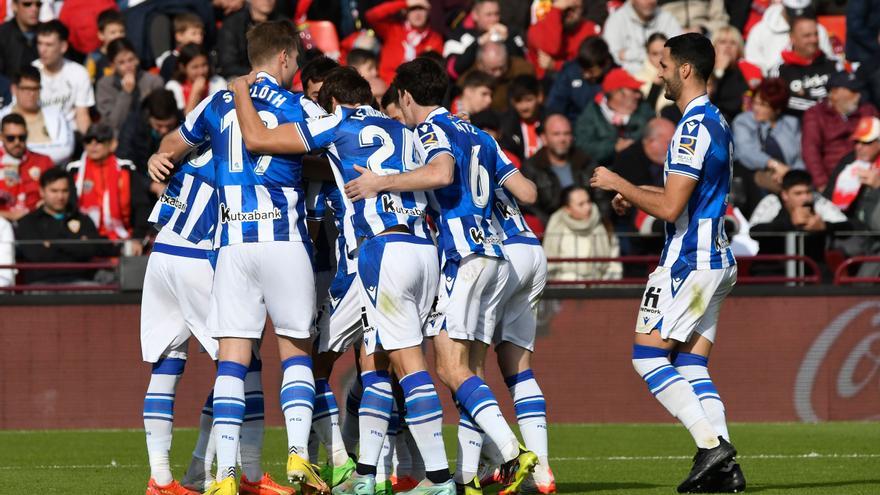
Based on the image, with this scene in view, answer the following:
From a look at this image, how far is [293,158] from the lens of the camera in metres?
8.62

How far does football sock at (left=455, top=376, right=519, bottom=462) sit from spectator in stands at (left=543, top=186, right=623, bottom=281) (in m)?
6.13

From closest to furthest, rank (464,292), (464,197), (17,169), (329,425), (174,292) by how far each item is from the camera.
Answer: (464,292) → (464,197) → (174,292) → (329,425) → (17,169)

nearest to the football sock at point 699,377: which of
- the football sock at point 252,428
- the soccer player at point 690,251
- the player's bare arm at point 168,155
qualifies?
the soccer player at point 690,251

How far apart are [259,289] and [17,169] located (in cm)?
772

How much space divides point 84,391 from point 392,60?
19.0 feet

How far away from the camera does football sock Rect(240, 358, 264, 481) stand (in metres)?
9.09

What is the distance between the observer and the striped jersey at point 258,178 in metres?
8.52

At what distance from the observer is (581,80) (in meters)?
17.4

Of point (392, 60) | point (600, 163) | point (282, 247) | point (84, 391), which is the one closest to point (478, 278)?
point (282, 247)

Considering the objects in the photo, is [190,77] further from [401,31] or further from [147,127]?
[401,31]

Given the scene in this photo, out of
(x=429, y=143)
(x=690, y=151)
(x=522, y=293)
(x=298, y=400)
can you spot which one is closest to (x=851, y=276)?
(x=522, y=293)

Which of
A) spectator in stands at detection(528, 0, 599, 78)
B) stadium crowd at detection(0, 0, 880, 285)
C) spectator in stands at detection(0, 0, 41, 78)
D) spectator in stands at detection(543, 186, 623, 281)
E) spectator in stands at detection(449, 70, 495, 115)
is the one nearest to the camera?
spectator in stands at detection(543, 186, 623, 281)

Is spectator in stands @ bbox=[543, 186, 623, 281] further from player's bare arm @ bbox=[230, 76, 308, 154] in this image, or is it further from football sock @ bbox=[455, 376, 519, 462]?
player's bare arm @ bbox=[230, 76, 308, 154]

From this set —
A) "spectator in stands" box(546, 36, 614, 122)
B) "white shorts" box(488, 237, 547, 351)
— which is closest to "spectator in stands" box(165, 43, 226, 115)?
"spectator in stands" box(546, 36, 614, 122)
